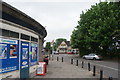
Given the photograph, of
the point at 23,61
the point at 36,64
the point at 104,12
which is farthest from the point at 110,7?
the point at 23,61

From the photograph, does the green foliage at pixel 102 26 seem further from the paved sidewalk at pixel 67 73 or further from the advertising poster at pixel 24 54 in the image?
the advertising poster at pixel 24 54

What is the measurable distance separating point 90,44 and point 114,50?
5806 millimetres

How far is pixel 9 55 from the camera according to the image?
607cm

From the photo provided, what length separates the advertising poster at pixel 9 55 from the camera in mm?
5598

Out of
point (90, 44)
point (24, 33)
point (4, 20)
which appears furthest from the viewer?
point (90, 44)

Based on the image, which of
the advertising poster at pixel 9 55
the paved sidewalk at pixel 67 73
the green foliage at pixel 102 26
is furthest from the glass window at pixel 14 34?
the green foliage at pixel 102 26

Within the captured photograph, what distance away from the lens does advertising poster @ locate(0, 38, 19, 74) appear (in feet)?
18.4

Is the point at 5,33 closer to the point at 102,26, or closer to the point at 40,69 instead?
the point at 40,69

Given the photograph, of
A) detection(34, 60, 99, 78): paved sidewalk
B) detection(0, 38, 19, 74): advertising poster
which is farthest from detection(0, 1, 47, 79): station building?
detection(34, 60, 99, 78): paved sidewalk

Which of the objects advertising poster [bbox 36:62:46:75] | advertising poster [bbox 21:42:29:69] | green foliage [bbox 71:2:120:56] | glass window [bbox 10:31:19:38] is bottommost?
Answer: advertising poster [bbox 36:62:46:75]

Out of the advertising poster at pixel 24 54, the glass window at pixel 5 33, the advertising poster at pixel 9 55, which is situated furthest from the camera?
the advertising poster at pixel 24 54

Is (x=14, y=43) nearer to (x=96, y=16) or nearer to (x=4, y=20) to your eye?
(x=4, y=20)

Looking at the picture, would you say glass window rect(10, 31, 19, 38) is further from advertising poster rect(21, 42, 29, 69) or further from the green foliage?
the green foliage

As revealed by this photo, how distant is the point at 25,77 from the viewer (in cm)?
770
